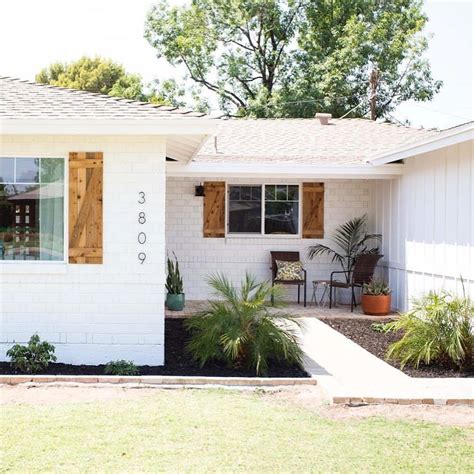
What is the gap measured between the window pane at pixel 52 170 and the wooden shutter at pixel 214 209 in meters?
6.06

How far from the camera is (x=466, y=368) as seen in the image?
8.14 meters

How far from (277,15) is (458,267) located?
19350 millimetres

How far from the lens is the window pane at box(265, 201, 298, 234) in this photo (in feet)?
47.4

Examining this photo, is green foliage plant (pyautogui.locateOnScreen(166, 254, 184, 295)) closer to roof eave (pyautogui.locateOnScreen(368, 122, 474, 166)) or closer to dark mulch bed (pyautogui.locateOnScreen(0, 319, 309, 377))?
roof eave (pyautogui.locateOnScreen(368, 122, 474, 166))

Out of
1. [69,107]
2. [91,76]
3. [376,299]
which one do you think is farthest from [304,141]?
[91,76]

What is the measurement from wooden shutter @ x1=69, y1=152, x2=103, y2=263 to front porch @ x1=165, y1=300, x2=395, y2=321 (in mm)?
3683

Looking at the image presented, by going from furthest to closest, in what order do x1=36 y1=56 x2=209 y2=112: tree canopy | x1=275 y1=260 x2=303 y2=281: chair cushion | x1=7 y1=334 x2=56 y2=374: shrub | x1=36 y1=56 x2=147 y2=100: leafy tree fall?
x1=36 y1=56 x2=147 y2=100: leafy tree, x1=36 y1=56 x2=209 y2=112: tree canopy, x1=275 y1=260 x2=303 y2=281: chair cushion, x1=7 y1=334 x2=56 y2=374: shrub

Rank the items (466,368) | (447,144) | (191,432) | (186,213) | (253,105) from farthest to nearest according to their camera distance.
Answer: (253,105), (186,213), (447,144), (466,368), (191,432)

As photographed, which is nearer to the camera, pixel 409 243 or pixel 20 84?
pixel 20 84

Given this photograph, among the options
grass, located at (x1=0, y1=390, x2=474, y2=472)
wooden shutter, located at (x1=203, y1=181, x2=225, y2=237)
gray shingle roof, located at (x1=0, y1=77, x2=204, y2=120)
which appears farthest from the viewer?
wooden shutter, located at (x1=203, y1=181, x2=225, y2=237)

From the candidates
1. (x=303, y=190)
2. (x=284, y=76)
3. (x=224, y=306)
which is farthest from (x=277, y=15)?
(x=224, y=306)

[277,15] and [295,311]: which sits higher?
[277,15]

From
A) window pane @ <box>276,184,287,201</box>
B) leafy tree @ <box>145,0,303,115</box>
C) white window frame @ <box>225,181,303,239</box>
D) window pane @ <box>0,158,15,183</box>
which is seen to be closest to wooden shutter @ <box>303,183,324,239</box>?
white window frame @ <box>225,181,303,239</box>

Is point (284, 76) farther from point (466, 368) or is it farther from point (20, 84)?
point (466, 368)
